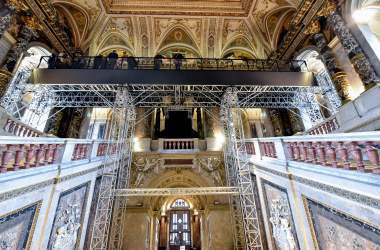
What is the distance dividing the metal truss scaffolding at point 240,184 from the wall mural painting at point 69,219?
15.3ft

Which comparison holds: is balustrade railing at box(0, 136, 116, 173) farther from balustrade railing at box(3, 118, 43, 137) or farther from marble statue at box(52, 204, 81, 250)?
balustrade railing at box(3, 118, 43, 137)

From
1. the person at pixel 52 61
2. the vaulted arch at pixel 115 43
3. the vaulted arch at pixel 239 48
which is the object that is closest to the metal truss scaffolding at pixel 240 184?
the vaulted arch at pixel 239 48

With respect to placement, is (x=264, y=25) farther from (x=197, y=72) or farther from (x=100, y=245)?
(x=100, y=245)

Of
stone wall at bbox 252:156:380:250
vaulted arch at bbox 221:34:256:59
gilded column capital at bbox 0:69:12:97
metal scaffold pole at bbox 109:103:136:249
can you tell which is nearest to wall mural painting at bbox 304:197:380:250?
stone wall at bbox 252:156:380:250

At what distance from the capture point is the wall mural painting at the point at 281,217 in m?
3.64

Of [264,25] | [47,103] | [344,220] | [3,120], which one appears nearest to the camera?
[344,220]

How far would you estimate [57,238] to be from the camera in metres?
3.40

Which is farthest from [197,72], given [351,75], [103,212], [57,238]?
[57,238]

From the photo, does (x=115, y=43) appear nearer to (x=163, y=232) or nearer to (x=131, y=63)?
(x=131, y=63)

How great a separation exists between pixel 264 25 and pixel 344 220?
10909mm

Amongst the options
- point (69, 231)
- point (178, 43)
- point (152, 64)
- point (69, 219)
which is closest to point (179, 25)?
point (178, 43)

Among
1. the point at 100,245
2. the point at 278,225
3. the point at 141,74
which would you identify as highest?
the point at 141,74

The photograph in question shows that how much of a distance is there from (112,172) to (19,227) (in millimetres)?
3464

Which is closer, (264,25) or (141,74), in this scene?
(141,74)
